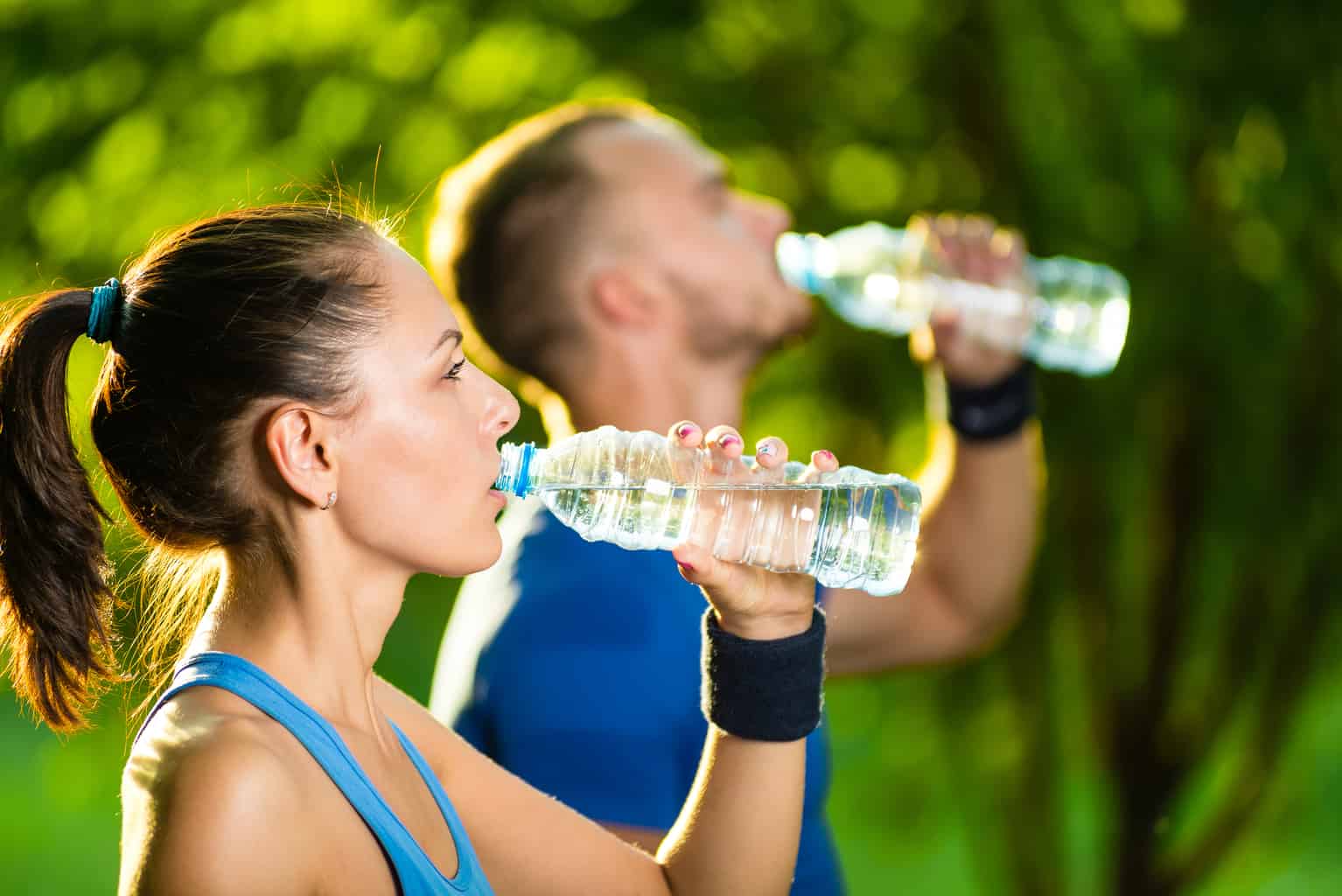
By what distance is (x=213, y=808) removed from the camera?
1306 mm

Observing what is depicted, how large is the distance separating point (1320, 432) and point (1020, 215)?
93cm

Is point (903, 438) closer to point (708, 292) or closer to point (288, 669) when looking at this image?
point (708, 292)

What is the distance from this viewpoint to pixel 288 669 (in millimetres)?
1523

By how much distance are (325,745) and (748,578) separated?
1.55ft

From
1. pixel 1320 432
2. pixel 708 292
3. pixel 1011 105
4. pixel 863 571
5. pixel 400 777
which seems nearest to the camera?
pixel 400 777

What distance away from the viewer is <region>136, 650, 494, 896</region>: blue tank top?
4.76 ft

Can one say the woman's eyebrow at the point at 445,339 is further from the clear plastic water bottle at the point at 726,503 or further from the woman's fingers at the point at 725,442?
the woman's fingers at the point at 725,442

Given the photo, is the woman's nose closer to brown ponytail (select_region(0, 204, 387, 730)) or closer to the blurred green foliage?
brown ponytail (select_region(0, 204, 387, 730))

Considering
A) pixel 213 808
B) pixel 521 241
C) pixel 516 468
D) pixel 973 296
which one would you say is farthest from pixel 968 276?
pixel 213 808

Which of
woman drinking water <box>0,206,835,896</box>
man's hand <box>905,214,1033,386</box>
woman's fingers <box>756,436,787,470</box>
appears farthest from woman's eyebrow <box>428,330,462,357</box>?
man's hand <box>905,214,1033,386</box>

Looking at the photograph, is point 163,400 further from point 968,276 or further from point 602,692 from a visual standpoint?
point 968,276

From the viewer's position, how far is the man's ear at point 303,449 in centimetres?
150

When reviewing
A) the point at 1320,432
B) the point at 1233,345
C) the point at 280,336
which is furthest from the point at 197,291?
the point at 1320,432

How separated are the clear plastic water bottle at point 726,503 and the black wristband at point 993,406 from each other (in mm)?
976
